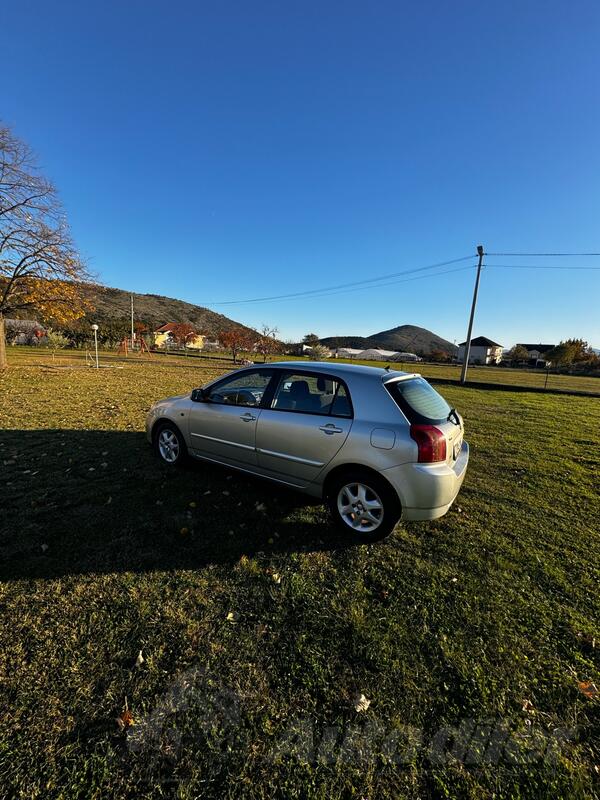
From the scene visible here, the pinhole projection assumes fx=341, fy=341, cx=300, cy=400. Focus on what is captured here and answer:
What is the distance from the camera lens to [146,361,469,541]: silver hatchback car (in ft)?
10.3

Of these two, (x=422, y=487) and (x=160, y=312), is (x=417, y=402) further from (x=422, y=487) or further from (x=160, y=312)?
(x=160, y=312)

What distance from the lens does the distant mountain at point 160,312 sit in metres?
81.8

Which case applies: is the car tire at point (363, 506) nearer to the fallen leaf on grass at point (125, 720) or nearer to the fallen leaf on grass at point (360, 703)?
the fallen leaf on grass at point (360, 703)

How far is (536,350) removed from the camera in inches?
4003

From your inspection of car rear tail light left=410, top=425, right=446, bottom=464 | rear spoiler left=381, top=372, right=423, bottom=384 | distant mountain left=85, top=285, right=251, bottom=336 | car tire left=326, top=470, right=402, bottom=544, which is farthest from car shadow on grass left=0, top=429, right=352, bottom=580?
distant mountain left=85, top=285, right=251, bottom=336

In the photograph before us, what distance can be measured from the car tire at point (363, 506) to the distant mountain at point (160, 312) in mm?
78110

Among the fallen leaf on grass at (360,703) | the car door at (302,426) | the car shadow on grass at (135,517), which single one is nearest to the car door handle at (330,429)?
the car door at (302,426)

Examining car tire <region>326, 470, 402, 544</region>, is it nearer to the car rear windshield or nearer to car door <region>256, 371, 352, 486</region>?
car door <region>256, 371, 352, 486</region>

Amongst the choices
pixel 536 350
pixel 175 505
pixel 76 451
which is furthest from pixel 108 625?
pixel 536 350

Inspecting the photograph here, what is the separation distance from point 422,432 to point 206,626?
2321 mm

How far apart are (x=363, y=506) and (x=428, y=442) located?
2.98 ft

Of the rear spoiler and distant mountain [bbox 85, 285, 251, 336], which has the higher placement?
distant mountain [bbox 85, 285, 251, 336]

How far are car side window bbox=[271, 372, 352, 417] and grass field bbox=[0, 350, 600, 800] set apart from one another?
1.25 m

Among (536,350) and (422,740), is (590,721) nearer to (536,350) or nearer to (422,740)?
(422,740)
